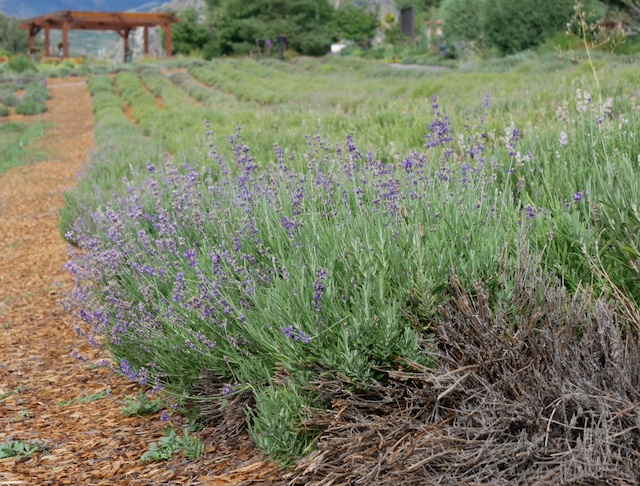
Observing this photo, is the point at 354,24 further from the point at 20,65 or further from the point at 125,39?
the point at 20,65

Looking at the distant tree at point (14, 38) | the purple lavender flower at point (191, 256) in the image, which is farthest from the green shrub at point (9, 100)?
the distant tree at point (14, 38)

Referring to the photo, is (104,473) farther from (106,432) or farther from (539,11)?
(539,11)

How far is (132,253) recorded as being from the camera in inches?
153

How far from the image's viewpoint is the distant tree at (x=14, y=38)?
46.3 meters

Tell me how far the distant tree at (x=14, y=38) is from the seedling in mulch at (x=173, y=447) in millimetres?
49166

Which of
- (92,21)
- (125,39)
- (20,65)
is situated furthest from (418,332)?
(125,39)

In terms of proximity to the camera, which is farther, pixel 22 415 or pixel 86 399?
pixel 86 399

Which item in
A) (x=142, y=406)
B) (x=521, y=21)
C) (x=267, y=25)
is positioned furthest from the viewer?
(x=267, y=25)

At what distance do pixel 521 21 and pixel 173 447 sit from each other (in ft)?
81.7

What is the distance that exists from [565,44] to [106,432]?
20.7 meters

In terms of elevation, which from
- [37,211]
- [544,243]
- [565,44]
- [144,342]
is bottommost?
[37,211]

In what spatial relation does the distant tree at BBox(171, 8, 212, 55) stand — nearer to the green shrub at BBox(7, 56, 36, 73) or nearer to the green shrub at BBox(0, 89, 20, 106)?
the green shrub at BBox(7, 56, 36, 73)

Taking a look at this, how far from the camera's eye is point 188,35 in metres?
44.7

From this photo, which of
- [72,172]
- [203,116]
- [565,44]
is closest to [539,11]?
[565,44]
